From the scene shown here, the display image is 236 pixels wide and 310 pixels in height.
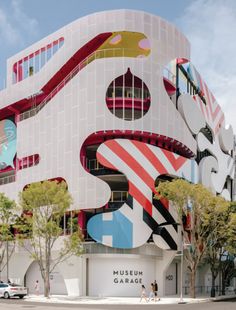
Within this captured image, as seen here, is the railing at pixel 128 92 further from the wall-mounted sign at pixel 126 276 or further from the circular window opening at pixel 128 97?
the wall-mounted sign at pixel 126 276

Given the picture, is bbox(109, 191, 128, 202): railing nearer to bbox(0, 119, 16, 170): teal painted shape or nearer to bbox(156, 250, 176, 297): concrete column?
bbox(156, 250, 176, 297): concrete column

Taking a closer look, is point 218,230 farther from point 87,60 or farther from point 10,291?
point 87,60

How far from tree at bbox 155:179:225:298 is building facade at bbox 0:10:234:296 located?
3.62m

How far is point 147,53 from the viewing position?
205 feet

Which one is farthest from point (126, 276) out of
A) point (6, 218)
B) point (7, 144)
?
point (7, 144)

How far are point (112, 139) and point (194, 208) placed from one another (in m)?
11.4

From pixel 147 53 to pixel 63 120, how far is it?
12015 millimetres

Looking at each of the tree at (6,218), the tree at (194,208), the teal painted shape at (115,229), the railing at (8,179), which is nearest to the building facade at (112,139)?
the teal painted shape at (115,229)

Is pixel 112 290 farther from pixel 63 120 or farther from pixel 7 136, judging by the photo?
pixel 7 136

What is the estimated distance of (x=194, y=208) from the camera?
54.5m

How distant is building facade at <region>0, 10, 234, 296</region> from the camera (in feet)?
185

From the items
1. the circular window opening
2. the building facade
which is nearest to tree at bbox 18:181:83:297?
the building facade

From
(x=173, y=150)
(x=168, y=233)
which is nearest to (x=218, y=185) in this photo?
(x=173, y=150)

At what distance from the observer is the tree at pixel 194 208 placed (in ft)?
177
